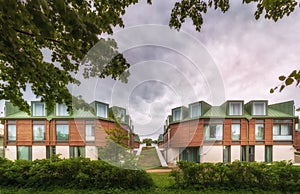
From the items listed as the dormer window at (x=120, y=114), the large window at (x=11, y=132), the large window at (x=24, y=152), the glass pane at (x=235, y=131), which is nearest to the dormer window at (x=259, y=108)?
the glass pane at (x=235, y=131)

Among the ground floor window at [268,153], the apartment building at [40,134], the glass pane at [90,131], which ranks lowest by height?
the ground floor window at [268,153]

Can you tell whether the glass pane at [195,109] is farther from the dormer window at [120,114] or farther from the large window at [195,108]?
the dormer window at [120,114]

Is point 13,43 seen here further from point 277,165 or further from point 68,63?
point 277,165

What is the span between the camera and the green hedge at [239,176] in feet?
18.4

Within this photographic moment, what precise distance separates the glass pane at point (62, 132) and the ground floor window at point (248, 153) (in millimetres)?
16969

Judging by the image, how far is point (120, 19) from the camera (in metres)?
4.18

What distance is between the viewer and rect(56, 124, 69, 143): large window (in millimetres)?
15953

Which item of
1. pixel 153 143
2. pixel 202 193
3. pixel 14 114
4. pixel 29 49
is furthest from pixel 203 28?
pixel 14 114

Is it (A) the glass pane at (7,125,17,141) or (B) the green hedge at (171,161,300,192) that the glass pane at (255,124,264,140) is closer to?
(B) the green hedge at (171,161,300,192)

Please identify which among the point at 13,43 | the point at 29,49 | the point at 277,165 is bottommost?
the point at 277,165

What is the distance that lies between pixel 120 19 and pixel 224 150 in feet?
51.2

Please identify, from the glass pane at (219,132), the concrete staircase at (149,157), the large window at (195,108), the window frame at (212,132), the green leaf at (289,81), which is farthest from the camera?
the glass pane at (219,132)

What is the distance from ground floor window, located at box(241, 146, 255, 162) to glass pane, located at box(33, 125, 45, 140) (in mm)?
19350

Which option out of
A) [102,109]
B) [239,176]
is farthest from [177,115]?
[239,176]
